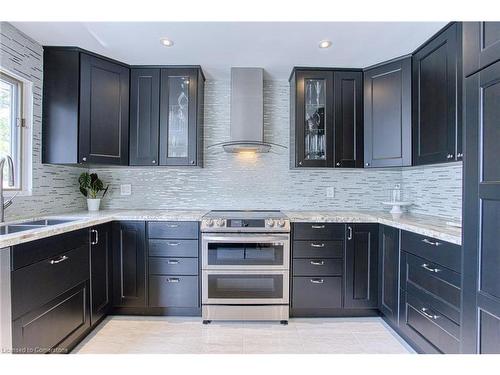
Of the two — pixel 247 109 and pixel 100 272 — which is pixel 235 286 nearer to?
pixel 100 272

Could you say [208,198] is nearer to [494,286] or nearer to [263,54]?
[263,54]

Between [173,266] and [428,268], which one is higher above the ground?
[428,268]

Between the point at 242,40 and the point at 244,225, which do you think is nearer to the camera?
the point at 242,40

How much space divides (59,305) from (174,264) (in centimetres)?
79

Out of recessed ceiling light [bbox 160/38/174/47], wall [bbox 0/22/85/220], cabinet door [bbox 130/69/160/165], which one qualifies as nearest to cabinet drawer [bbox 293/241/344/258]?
cabinet door [bbox 130/69/160/165]

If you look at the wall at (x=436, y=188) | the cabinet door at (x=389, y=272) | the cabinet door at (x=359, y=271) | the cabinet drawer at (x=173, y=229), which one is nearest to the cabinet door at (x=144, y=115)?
the cabinet drawer at (x=173, y=229)

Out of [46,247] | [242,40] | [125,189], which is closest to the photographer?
[46,247]

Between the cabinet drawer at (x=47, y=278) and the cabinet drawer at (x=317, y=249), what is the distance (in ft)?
5.34

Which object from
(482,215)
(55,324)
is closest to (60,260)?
(55,324)

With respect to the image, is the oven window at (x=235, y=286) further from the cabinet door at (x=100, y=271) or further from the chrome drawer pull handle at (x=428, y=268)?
the chrome drawer pull handle at (x=428, y=268)

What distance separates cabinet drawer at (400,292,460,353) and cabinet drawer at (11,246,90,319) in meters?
2.29

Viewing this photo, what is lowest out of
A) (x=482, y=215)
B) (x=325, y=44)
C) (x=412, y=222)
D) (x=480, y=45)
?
(x=412, y=222)

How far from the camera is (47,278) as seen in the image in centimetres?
138

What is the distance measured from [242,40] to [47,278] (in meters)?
2.09
